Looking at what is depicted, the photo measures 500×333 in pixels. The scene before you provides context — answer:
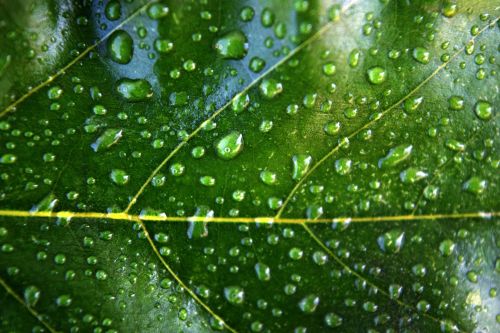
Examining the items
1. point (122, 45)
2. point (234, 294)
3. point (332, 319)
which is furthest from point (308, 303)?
point (122, 45)

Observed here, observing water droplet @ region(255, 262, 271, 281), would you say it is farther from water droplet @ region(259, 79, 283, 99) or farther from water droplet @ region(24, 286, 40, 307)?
water droplet @ region(24, 286, 40, 307)

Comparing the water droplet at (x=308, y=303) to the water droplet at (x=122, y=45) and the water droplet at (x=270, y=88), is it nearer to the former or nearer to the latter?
the water droplet at (x=270, y=88)

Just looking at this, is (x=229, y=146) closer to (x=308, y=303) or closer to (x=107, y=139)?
(x=107, y=139)

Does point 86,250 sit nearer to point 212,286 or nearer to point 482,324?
point 212,286

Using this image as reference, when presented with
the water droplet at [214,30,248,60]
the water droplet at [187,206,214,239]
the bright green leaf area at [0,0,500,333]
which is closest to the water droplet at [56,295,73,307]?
the bright green leaf area at [0,0,500,333]

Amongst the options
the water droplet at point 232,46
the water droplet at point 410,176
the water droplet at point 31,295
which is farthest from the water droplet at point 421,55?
the water droplet at point 31,295

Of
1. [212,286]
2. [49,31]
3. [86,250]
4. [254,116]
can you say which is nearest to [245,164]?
[254,116]
